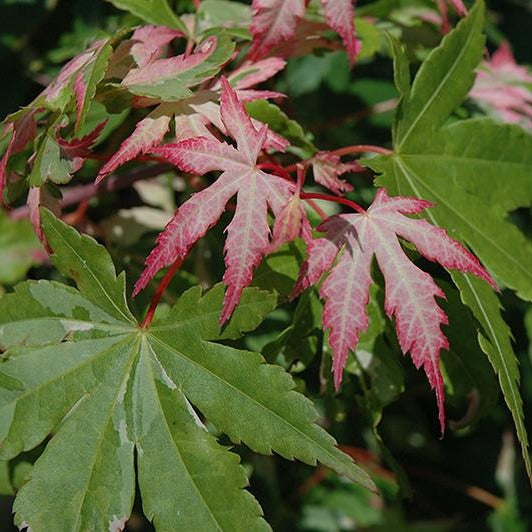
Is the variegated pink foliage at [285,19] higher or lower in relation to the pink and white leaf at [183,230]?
higher

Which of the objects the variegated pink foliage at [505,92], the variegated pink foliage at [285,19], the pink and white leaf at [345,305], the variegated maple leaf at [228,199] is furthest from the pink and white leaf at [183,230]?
the variegated pink foliage at [505,92]

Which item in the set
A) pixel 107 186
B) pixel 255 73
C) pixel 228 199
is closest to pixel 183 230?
pixel 228 199

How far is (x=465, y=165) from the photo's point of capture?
1045mm

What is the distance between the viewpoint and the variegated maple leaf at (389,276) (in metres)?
0.78

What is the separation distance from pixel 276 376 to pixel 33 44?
0.97m

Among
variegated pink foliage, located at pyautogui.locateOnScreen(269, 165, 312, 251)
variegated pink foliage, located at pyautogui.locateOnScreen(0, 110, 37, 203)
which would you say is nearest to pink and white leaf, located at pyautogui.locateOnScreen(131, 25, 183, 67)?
variegated pink foliage, located at pyautogui.locateOnScreen(0, 110, 37, 203)

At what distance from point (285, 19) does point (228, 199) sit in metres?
0.28

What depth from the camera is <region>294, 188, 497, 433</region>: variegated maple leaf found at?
78 centimetres

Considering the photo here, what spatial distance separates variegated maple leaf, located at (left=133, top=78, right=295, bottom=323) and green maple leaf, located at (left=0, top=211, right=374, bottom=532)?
0.07 m

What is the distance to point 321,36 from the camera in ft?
3.60

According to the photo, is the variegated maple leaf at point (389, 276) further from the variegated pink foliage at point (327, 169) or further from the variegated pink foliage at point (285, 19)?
the variegated pink foliage at point (285, 19)

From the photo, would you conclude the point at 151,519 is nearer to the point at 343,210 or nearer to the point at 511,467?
the point at 343,210

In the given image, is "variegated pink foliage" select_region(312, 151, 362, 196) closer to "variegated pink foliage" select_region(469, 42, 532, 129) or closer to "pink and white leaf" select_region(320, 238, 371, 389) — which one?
"pink and white leaf" select_region(320, 238, 371, 389)

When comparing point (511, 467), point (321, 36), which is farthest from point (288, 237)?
point (511, 467)
